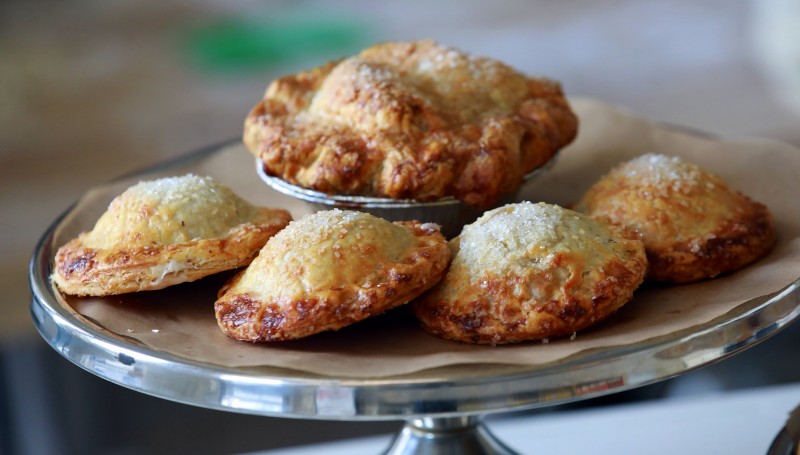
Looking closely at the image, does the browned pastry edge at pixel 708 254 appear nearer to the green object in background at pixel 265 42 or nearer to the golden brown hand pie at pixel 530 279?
the golden brown hand pie at pixel 530 279

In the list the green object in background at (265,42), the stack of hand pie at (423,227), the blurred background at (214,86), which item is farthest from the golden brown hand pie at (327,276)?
the green object in background at (265,42)

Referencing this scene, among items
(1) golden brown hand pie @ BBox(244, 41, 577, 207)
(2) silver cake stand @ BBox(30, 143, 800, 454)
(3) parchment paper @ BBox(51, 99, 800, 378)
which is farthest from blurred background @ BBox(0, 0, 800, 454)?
(2) silver cake stand @ BBox(30, 143, 800, 454)

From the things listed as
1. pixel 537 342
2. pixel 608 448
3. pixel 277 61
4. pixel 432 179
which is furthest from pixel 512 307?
pixel 277 61

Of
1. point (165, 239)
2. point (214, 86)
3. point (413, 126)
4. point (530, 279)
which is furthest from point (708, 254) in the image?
point (214, 86)

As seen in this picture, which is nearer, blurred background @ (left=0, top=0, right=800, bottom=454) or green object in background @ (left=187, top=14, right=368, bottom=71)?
blurred background @ (left=0, top=0, right=800, bottom=454)

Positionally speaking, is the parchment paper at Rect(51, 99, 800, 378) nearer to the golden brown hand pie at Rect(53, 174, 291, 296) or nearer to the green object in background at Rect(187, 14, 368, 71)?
the golden brown hand pie at Rect(53, 174, 291, 296)

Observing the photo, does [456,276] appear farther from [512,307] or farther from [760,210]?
[760,210]

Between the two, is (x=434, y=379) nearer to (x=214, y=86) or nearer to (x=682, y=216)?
(x=682, y=216)
